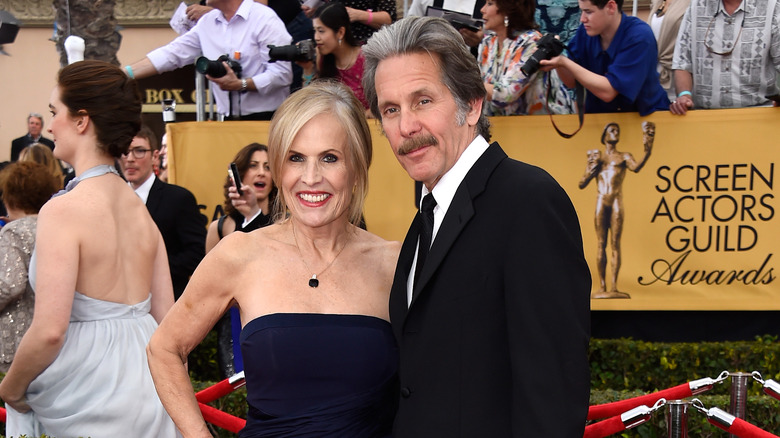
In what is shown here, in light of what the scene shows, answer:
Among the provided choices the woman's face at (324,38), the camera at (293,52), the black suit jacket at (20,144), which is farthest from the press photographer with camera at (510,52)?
the black suit jacket at (20,144)

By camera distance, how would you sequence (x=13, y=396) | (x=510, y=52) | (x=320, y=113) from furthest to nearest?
(x=510, y=52) < (x=13, y=396) < (x=320, y=113)

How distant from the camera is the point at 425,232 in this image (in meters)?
2.28

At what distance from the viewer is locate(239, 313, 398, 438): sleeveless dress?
2557mm

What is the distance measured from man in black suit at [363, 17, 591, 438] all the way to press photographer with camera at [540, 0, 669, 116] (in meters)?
3.24

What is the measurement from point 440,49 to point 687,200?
4.04 meters

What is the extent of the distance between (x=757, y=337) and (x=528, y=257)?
4250 millimetres

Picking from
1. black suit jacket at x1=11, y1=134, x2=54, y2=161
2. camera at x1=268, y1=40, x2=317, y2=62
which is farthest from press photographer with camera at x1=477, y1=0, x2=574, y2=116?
black suit jacket at x1=11, y1=134, x2=54, y2=161

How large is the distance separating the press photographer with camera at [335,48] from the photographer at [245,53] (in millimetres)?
375

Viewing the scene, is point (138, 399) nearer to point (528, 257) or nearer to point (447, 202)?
point (447, 202)

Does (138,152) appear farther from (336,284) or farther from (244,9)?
(336,284)

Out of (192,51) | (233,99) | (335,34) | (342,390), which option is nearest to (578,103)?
(335,34)

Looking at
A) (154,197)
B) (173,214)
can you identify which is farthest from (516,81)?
(154,197)

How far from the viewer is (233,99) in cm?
684

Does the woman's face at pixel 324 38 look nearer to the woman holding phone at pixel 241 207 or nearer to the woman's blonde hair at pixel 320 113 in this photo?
the woman holding phone at pixel 241 207
